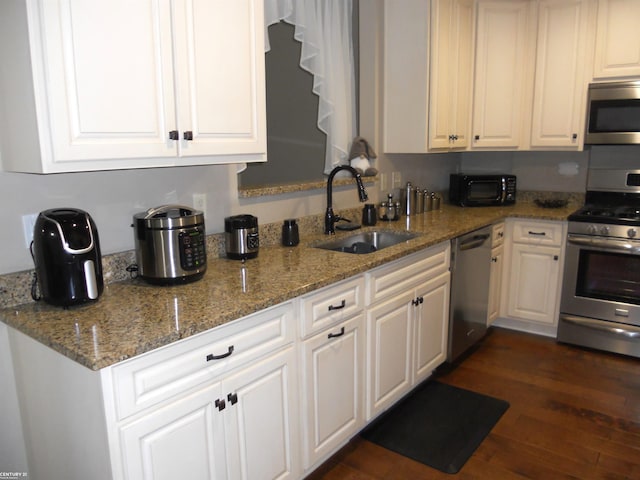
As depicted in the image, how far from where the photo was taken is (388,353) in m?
2.46

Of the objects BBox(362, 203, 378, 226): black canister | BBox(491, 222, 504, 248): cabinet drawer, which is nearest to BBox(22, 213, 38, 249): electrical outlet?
BBox(362, 203, 378, 226): black canister

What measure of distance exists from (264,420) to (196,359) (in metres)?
0.43

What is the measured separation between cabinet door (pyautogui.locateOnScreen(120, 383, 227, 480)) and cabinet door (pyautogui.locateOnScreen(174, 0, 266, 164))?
84cm

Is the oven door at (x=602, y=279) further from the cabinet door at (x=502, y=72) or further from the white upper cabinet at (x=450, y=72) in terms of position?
the white upper cabinet at (x=450, y=72)

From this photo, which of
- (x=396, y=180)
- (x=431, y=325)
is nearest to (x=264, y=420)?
(x=431, y=325)

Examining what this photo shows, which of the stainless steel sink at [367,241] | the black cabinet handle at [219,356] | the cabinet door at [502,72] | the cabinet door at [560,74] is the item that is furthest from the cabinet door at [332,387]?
the cabinet door at [560,74]

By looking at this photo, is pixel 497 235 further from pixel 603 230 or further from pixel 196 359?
pixel 196 359

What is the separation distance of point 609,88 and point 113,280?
344 cm

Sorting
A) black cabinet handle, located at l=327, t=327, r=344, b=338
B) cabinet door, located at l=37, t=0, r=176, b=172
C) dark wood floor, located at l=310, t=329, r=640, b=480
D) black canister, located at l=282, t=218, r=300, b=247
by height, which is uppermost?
cabinet door, located at l=37, t=0, r=176, b=172

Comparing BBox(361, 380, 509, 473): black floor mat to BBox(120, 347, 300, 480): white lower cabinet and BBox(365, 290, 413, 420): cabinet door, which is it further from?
BBox(120, 347, 300, 480): white lower cabinet

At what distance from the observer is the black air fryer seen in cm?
153

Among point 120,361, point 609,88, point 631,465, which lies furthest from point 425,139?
point 120,361

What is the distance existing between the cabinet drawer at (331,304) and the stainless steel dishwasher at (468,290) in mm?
1041

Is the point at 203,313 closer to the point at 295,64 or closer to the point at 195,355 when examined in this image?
the point at 195,355
